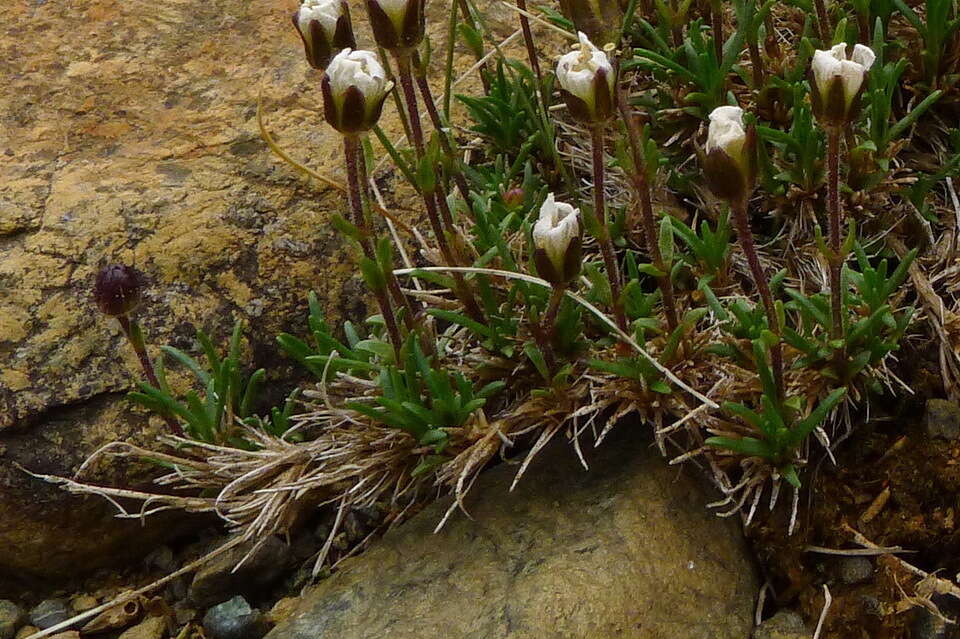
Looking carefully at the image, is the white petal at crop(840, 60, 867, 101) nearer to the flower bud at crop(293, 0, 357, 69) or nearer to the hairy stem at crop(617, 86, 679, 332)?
the hairy stem at crop(617, 86, 679, 332)

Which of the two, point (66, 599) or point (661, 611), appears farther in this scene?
point (66, 599)

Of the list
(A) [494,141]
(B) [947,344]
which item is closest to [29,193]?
(A) [494,141]

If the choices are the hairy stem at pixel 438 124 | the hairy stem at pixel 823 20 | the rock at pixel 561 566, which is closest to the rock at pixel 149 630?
the rock at pixel 561 566

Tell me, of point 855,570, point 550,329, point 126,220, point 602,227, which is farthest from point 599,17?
point 126,220

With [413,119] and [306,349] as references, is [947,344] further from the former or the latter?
[306,349]

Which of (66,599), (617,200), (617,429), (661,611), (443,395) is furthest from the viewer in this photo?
(617,200)

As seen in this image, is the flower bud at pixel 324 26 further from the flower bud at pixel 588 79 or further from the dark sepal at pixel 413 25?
the flower bud at pixel 588 79
